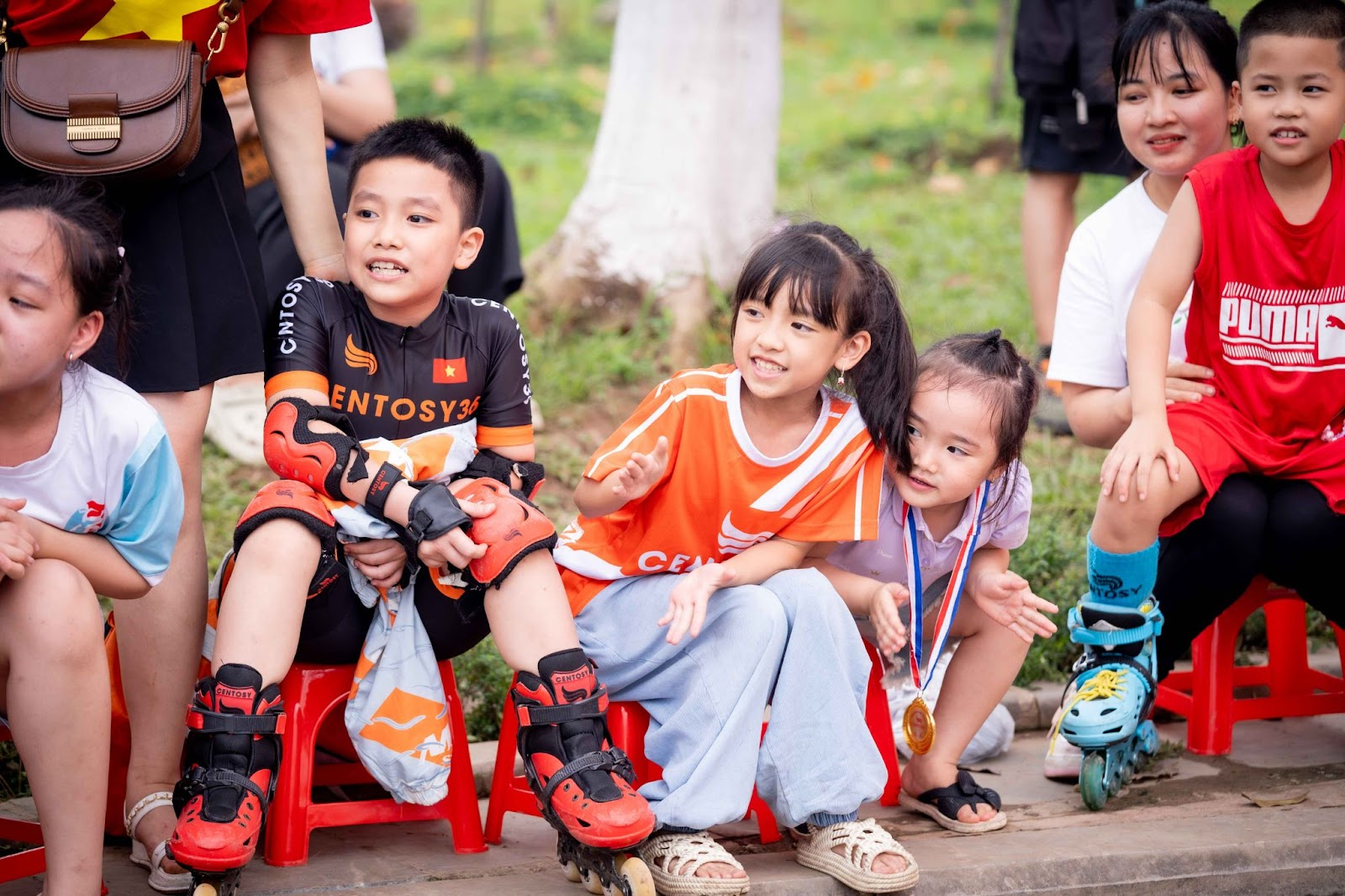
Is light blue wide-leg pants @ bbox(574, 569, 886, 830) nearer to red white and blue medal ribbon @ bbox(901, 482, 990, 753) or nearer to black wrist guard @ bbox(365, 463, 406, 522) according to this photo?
red white and blue medal ribbon @ bbox(901, 482, 990, 753)

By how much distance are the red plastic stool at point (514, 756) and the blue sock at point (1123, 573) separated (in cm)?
88

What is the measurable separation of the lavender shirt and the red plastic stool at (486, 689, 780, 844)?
452mm

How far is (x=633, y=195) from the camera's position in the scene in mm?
5621

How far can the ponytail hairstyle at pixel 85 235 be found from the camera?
7.68 feet

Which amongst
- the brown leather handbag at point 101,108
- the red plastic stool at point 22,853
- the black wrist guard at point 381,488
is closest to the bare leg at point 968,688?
the black wrist guard at point 381,488

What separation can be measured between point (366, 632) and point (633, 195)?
320 cm

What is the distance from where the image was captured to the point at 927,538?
10.0 feet

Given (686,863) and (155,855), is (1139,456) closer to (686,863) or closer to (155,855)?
(686,863)

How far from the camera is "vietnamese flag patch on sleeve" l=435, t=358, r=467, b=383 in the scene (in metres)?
2.85

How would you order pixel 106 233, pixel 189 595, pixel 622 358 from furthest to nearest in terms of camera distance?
1. pixel 622 358
2. pixel 189 595
3. pixel 106 233

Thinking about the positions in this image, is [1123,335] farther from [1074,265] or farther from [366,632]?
[366,632]

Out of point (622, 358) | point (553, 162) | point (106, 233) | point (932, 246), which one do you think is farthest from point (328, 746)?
point (553, 162)

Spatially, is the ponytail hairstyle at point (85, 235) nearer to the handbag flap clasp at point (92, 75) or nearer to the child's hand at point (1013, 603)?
the handbag flap clasp at point (92, 75)

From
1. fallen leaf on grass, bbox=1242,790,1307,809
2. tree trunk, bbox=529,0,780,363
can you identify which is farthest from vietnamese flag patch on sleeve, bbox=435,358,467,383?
tree trunk, bbox=529,0,780,363
